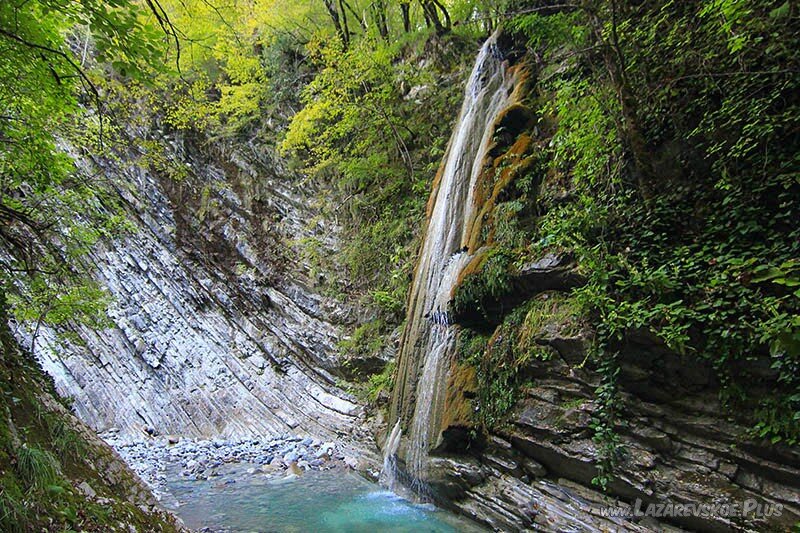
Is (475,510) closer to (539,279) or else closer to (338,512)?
(338,512)

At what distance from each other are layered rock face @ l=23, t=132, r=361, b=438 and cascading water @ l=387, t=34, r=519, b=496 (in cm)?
245

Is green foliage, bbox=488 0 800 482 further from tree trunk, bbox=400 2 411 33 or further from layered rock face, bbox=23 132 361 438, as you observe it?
tree trunk, bbox=400 2 411 33

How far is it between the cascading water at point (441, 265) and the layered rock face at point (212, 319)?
8.03ft

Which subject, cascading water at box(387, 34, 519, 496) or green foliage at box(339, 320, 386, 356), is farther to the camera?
green foliage at box(339, 320, 386, 356)

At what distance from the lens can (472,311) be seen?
5.30m

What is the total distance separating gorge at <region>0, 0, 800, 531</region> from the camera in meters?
3.06

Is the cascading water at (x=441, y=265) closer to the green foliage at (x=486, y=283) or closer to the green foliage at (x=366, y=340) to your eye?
the green foliage at (x=486, y=283)

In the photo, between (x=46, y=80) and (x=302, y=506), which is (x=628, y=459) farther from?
(x=46, y=80)

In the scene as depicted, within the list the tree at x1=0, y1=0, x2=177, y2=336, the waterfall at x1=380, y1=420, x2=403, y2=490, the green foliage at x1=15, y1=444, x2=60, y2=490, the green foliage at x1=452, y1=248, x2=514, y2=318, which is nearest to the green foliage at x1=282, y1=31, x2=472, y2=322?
the waterfall at x1=380, y1=420, x2=403, y2=490

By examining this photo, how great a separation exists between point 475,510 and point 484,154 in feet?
15.1

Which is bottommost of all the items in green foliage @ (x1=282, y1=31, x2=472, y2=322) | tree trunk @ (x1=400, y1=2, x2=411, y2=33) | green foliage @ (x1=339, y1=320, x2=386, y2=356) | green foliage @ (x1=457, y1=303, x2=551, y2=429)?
green foliage @ (x1=457, y1=303, x2=551, y2=429)

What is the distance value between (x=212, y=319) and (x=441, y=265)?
7268mm

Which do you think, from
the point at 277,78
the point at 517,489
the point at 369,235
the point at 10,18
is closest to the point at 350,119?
the point at 369,235

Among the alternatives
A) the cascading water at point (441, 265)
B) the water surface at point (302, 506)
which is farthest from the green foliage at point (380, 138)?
the water surface at point (302, 506)
